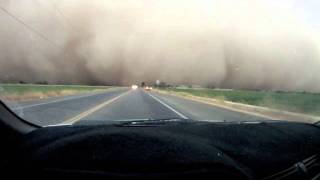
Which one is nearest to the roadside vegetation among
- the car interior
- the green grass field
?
the car interior

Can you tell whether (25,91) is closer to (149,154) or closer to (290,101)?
(149,154)

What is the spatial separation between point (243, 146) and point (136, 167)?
717 mm

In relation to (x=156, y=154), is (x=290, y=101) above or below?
below

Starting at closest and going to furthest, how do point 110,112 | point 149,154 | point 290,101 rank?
point 149,154, point 110,112, point 290,101

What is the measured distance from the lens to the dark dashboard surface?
1.77m

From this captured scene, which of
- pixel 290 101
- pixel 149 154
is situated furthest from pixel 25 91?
pixel 290 101

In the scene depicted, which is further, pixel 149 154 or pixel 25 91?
pixel 25 91

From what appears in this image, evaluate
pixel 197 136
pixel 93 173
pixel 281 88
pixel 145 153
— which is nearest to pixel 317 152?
pixel 197 136

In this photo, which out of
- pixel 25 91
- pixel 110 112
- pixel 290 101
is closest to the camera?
pixel 25 91

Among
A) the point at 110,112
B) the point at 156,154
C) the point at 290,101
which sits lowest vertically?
the point at 290,101

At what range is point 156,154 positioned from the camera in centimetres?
186

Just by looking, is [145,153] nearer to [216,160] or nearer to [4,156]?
[216,160]

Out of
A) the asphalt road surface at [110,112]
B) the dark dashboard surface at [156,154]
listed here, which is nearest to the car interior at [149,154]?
the dark dashboard surface at [156,154]

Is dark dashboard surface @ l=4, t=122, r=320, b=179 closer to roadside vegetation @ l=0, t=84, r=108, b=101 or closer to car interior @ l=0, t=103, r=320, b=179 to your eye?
car interior @ l=0, t=103, r=320, b=179
